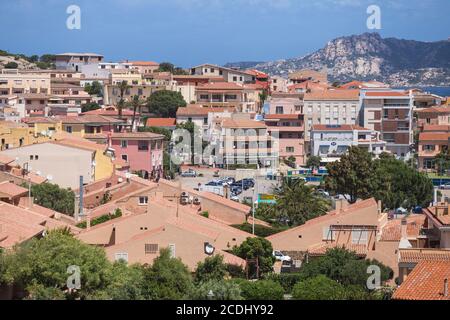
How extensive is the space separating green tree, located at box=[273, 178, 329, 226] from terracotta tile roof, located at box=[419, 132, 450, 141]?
23.9 metres

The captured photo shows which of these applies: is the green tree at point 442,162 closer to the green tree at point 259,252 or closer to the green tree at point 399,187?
the green tree at point 399,187

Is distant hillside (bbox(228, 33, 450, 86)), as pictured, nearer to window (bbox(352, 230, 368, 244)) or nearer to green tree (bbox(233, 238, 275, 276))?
window (bbox(352, 230, 368, 244))

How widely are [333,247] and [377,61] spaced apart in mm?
107100

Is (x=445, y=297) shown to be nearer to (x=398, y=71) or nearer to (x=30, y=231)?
(x=30, y=231)

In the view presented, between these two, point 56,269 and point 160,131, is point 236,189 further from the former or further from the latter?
point 56,269

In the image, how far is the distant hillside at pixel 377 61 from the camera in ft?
408

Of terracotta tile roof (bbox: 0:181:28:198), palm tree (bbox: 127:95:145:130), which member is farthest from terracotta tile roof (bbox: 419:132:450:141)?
terracotta tile roof (bbox: 0:181:28:198)

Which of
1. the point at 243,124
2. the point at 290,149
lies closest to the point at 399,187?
the point at 243,124

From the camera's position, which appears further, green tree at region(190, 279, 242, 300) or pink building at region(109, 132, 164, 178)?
pink building at region(109, 132, 164, 178)

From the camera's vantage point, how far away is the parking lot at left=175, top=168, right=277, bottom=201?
37966mm

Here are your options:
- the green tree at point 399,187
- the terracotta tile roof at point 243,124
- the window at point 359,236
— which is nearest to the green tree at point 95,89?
the terracotta tile roof at point 243,124

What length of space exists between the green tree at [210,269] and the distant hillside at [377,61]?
99.0 metres

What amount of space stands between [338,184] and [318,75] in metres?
47.6
